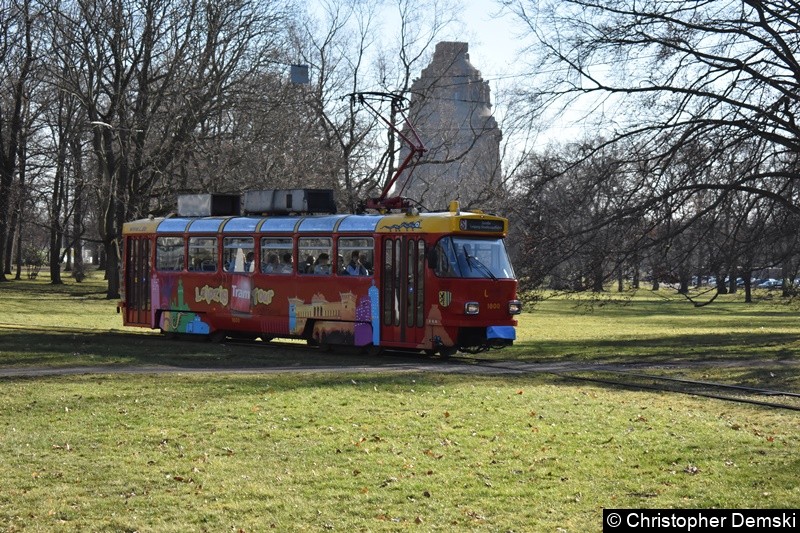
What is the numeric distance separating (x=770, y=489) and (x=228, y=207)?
2074cm

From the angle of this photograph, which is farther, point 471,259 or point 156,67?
point 156,67

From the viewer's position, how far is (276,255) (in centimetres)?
2555

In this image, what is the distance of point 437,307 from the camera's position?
22.3 metres

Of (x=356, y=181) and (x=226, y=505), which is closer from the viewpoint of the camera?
(x=226, y=505)

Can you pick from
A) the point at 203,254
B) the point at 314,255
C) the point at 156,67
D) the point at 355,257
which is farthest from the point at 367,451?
the point at 156,67

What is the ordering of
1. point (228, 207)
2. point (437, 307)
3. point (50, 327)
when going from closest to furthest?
point (437, 307) < point (228, 207) < point (50, 327)

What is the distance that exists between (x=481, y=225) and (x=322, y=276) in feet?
12.4

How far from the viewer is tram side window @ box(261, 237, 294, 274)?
25.3 metres

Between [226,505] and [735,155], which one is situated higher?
[735,155]

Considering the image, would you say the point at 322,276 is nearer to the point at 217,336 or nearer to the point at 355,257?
the point at 355,257

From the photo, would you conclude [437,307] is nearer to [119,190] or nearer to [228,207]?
[228,207]

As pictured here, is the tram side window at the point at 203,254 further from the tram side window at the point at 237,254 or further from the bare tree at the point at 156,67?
the bare tree at the point at 156,67

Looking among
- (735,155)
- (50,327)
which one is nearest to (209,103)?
(50,327)

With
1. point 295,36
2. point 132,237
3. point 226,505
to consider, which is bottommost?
point 226,505
